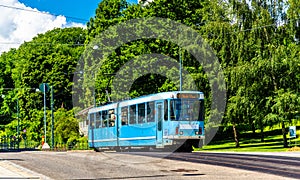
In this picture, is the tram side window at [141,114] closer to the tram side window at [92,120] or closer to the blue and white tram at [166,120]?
the blue and white tram at [166,120]

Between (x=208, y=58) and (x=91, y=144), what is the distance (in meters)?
14.1

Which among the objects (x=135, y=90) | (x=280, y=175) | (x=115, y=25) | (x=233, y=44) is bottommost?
(x=280, y=175)

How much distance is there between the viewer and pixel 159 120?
30.1m

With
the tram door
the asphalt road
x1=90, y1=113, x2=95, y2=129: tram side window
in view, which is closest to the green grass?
x1=90, y1=113, x2=95, y2=129: tram side window

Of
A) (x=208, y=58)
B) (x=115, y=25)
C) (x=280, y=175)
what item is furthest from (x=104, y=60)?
(x=280, y=175)

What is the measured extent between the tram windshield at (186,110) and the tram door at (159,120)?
22.9 inches

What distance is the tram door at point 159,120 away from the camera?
3002cm

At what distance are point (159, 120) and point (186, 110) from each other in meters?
1.61

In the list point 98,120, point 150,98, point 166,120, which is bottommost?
point 166,120

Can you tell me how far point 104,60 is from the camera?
54344 millimetres

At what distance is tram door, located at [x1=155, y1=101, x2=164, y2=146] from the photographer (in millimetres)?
30016

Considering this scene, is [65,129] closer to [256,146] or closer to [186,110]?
[256,146]

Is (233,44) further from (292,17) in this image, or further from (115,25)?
(115,25)

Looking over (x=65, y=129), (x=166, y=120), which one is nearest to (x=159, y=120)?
(x=166, y=120)
